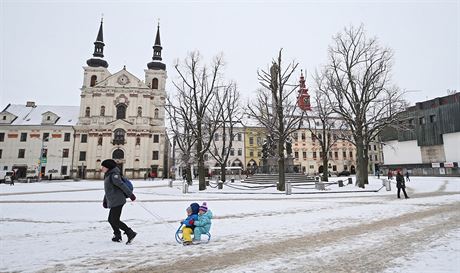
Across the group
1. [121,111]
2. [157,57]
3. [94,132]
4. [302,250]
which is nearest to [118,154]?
[94,132]

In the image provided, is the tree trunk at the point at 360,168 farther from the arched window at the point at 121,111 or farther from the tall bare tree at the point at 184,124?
the arched window at the point at 121,111

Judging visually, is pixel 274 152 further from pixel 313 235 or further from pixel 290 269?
pixel 290 269

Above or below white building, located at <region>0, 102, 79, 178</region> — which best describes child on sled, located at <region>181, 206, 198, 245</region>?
below

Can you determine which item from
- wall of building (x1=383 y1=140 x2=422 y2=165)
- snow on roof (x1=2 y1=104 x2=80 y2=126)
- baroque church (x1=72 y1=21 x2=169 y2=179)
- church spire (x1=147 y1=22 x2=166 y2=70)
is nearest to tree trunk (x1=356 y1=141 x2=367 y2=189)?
wall of building (x1=383 y1=140 x2=422 y2=165)

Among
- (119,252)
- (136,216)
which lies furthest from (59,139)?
(119,252)

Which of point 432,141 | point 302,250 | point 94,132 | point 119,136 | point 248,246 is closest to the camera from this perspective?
point 302,250

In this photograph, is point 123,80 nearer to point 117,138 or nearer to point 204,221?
point 117,138

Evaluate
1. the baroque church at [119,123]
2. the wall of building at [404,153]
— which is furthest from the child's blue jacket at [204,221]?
the wall of building at [404,153]

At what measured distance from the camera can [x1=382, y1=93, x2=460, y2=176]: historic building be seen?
4231 centimetres

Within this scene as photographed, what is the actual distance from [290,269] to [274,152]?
82.8 ft

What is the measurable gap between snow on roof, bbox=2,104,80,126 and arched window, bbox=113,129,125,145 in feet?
34.3

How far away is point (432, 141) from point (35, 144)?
7637cm

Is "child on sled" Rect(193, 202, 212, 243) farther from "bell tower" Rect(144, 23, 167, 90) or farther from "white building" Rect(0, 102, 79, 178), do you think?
"white building" Rect(0, 102, 79, 178)

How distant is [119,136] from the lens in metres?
53.7
